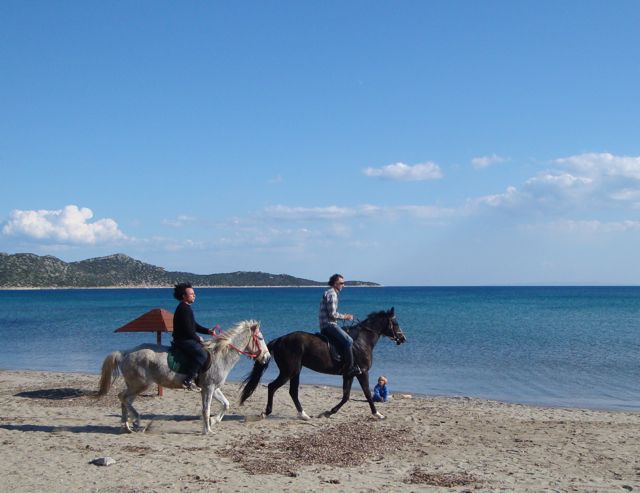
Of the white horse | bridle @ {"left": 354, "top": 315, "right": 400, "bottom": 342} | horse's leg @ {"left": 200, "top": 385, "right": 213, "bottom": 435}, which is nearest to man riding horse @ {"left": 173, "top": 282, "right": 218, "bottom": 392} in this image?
the white horse

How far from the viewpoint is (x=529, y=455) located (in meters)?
9.36

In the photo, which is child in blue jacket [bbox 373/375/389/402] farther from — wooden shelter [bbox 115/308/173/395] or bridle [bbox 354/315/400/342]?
wooden shelter [bbox 115/308/173/395]

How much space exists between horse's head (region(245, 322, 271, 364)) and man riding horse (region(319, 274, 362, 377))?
4.56 ft

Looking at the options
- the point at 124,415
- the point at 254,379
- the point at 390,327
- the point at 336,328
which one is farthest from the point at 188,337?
the point at 390,327

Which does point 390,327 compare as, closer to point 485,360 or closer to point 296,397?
point 296,397

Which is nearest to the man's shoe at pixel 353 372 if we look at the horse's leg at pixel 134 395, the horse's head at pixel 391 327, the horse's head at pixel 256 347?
the horse's head at pixel 391 327

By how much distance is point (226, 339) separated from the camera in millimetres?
10656

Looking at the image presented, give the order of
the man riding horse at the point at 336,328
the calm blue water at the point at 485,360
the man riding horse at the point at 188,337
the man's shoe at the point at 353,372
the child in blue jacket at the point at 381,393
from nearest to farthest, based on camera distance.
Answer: the man riding horse at the point at 188,337
the man riding horse at the point at 336,328
the man's shoe at the point at 353,372
the child in blue jacket at the point at 381,393
the calm blue water at the point at 485,360

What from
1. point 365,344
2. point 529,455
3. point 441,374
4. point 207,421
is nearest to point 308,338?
point 365,344

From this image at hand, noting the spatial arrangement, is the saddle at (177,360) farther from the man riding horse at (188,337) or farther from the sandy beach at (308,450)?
the sandy beach at (308,450)

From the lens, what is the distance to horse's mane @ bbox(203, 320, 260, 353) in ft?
34.6

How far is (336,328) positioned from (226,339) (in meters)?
2.28

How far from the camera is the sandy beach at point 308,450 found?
7.77 meters

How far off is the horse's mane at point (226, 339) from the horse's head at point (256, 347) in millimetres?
100
